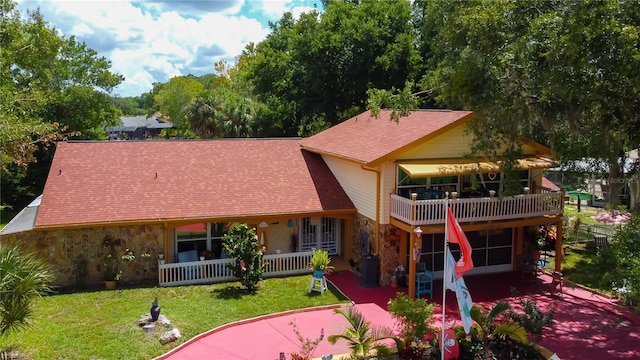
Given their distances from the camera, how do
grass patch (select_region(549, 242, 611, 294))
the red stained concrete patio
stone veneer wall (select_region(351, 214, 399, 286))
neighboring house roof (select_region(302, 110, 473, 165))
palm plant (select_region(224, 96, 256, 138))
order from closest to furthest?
the red stained concrete patio < neighboring house roof (select_region(302, 110, 473, 165)) < stone veneer wall (select_region(351, 214, 399, 286)) < grass patch (select_region(549, 242, 611, 294)) < palm plant (select_region(224, 96, 256, 138))

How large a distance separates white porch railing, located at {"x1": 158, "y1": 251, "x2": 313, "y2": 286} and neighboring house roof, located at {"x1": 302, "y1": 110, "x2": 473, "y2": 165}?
4.34 m

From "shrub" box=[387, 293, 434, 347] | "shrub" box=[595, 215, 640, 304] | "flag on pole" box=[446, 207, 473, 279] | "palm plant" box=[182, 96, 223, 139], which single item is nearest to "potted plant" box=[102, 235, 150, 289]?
"shrub" box=[387, 293, 434, 347]

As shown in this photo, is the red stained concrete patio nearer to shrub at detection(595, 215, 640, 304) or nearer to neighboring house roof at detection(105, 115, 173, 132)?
shrub at detection(595, 215, 640, 304)

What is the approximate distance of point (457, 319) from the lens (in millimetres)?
16297

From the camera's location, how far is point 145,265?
62.9 feet

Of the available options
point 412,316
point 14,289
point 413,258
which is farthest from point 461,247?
point 14,289

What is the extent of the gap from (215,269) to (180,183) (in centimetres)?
377

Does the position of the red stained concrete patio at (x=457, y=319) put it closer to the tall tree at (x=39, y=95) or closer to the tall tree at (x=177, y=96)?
the tall tree at (x=39, y=95)

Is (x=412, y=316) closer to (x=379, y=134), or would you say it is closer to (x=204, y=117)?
(x=379, y=134)

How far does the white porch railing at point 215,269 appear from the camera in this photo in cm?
1869

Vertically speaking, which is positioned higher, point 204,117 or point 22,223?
point 204,117

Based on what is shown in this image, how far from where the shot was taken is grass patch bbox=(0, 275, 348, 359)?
1345 cm

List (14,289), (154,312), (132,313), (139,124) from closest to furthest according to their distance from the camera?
(14,289), (154,312), (132,313), (139,124)

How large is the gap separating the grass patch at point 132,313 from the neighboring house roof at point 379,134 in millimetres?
5020
